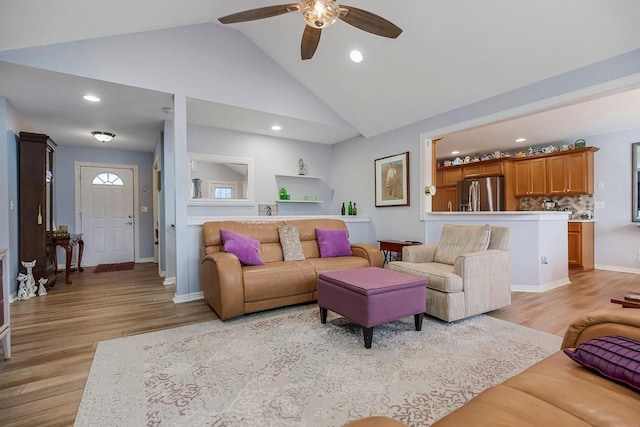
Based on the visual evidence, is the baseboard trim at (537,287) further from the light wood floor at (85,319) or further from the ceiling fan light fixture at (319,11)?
the ceiling fan light fixture at (319,11)

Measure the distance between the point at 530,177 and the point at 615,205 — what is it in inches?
54.6

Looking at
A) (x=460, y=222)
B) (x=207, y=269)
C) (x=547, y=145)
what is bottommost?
(x=207, y=269)

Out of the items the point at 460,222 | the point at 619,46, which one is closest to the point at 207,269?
the point at 460,222

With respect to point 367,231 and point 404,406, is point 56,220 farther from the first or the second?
point 404,406

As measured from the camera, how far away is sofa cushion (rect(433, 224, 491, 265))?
10.3 ft

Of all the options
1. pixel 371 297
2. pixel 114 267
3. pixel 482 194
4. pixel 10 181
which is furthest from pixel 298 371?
pixel 482 194

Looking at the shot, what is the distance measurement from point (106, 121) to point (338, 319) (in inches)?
172

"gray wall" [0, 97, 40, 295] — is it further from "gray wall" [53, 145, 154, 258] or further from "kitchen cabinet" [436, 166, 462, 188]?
"kitchen cabinet" [436, 166, 462, 188]

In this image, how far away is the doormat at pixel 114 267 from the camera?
559cm

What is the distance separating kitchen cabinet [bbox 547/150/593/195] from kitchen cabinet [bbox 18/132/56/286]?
8393mm

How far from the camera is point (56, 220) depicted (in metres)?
5.86

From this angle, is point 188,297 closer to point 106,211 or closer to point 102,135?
point 102,135

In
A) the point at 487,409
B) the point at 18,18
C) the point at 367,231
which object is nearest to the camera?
the point at 487,409

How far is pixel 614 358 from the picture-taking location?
102cm
